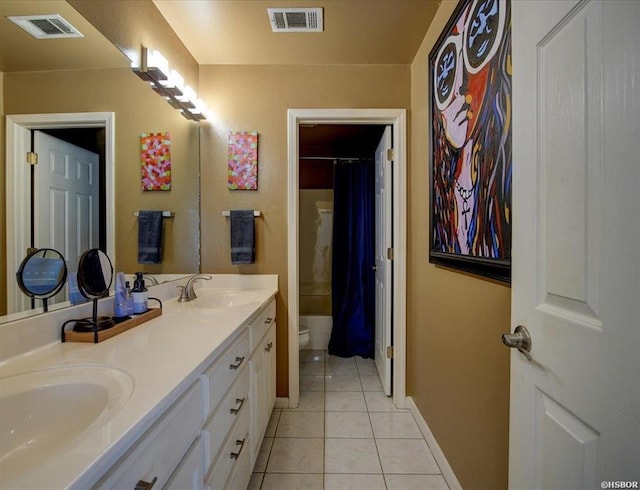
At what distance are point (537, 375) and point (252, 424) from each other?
1.20 m

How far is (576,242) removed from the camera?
1.80 ft

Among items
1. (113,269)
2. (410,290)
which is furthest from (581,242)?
(113,269)

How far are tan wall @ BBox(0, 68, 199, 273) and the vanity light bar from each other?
0.05m

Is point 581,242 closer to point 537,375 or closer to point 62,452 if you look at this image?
point 537,375

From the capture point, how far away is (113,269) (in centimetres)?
116

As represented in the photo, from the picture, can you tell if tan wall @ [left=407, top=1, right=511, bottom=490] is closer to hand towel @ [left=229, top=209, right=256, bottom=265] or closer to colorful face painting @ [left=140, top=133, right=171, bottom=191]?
hand towel @ [left=229, top=209, right=256, bottom=265]

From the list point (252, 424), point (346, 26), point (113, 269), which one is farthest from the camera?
point (346, 26)

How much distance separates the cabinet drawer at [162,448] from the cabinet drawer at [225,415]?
91 mm

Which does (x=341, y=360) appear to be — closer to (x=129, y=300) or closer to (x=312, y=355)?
(x=312, y=355)

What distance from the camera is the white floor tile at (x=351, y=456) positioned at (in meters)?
1.42

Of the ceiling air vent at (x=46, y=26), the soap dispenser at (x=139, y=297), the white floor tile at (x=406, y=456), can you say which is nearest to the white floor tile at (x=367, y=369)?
the white floor tile at (x=406, y=456)

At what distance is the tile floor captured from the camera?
1349 millimetres

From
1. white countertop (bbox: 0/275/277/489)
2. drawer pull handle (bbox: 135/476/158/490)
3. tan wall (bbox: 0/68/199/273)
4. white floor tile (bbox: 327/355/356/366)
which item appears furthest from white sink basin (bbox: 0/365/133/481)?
white floor tile (bbox: 327/355/356/366)

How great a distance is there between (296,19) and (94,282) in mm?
1678
